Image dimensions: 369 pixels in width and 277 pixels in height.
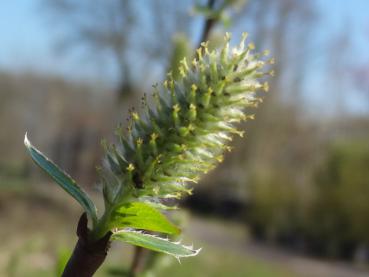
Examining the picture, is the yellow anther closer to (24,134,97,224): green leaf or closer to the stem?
(24,134,97,224): green leaf

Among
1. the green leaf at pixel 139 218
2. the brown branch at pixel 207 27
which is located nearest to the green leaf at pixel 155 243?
the green leaf at pixel 139 218

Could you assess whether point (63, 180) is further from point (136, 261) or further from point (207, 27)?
point (207, 27)

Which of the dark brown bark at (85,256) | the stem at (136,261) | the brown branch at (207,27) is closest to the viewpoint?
the dark brown bark at (85,256)

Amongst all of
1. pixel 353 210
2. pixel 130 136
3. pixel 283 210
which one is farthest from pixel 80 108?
pixel 130 136

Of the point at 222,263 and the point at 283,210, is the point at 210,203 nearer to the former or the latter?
the point at 283,210

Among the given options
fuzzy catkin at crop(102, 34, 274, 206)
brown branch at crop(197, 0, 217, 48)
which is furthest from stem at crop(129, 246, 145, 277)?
fuzzy catkin at crop(102, 34, 274, 206)

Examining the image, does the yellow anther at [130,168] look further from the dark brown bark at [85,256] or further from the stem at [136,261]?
the stem at [136,261]
